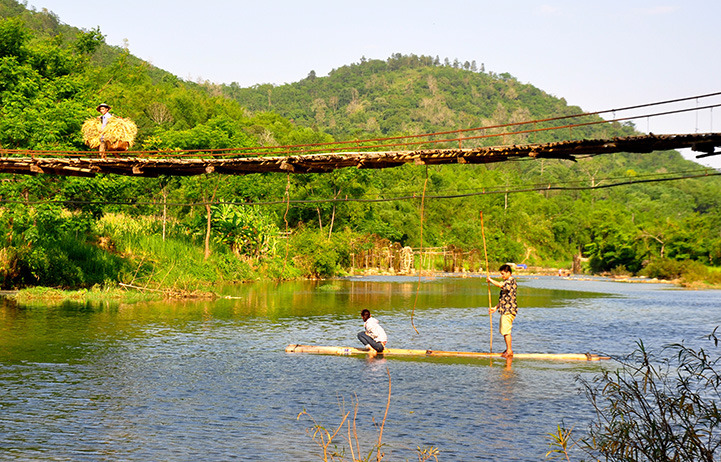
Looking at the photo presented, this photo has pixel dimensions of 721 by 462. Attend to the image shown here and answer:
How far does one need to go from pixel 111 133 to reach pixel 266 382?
861cm

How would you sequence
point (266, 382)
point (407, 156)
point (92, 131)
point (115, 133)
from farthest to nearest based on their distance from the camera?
point (92, 131) → point (115, 133) → point (266, 382) → point (407, 156)

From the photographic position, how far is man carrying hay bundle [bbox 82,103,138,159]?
1966 centimetres

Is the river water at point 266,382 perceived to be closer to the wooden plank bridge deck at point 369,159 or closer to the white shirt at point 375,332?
the white shirt at point 375,332

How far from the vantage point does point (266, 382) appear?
16.3 m

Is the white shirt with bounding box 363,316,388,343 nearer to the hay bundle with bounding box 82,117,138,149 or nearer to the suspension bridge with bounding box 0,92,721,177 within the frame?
the suspension bridge with bounding box 0,92,721,177

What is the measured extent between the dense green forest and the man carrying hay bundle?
1832 mm

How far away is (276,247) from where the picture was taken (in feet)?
164

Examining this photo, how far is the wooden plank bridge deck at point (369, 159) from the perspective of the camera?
11109mm

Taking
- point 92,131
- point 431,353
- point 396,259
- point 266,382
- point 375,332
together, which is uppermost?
point 92,131

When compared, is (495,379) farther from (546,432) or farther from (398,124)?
(398,124)

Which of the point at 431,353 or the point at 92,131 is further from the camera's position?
the point at 92,131

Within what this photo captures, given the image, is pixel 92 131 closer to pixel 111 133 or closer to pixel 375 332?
pixel 111 133

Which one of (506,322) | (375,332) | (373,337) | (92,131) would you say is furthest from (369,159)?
(92,131)

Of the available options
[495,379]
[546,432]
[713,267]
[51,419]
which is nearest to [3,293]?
[51,419]
